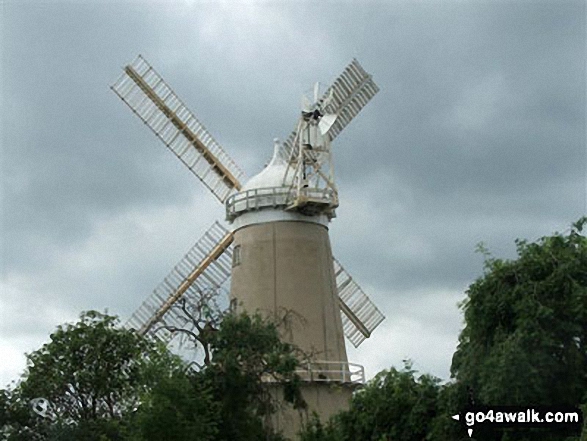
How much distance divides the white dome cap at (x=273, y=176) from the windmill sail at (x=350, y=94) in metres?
3.12

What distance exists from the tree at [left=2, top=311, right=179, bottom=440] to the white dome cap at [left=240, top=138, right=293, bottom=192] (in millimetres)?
7225

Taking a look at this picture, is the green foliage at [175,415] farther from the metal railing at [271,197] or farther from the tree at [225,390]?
the metal railing at [271,197]

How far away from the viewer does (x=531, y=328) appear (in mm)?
30500

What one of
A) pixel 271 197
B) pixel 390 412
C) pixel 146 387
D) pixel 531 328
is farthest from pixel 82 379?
pixel 531 328

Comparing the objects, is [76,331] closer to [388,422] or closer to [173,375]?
[173,375]

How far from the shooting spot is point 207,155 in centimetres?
5116

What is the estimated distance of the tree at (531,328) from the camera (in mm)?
30219

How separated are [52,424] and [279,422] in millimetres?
8551

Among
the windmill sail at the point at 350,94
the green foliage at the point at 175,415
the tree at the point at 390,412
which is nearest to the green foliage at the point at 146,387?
the green foliage at the point at 175,415

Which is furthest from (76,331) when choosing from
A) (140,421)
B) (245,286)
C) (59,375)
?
(140,421)

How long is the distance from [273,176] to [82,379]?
10350 mm

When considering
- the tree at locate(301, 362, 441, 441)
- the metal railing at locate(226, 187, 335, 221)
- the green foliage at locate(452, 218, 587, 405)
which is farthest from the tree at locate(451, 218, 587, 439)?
the metal railing at locate(226, 187, 335, 221)

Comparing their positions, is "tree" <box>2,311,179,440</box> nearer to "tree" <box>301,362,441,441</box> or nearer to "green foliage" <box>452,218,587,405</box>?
"tree" <box>301,362,441,441</box>

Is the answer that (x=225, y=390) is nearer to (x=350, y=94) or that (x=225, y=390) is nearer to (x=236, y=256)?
(x=236, y=256)
